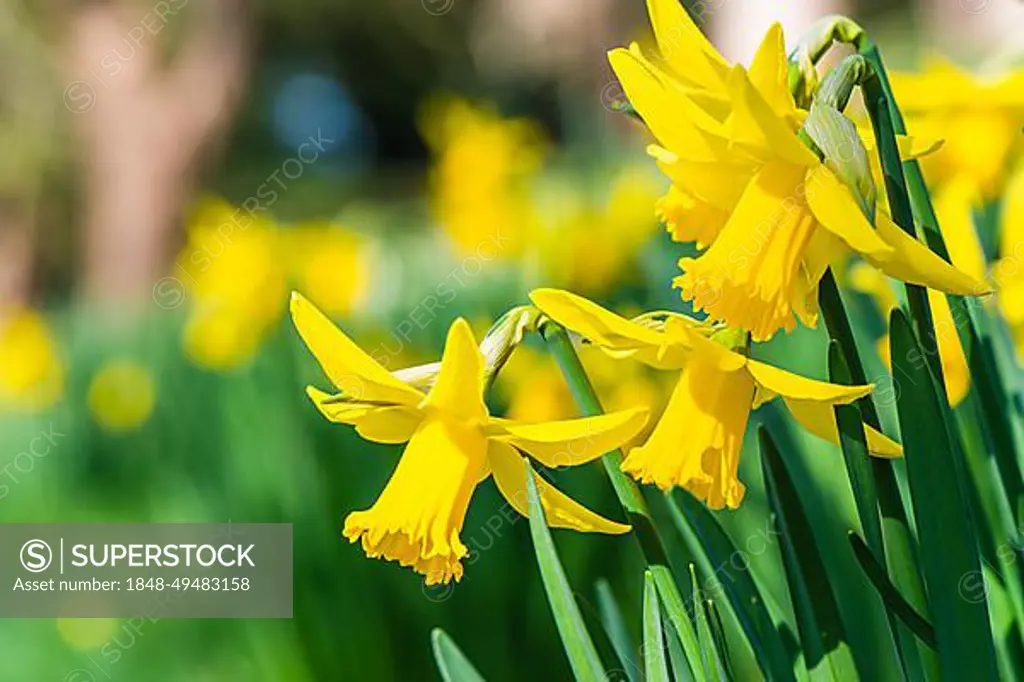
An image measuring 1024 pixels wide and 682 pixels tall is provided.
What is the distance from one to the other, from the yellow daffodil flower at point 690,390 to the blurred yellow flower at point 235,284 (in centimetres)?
156

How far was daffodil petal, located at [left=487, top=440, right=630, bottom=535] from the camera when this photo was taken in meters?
0.50

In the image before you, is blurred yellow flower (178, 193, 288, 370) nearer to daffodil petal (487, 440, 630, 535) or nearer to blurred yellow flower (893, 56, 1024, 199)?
blurred yellow flower (893, 56, 1024, 199)

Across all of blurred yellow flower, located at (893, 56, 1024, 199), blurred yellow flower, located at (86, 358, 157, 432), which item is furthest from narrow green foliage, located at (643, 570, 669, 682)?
blurred yellow flower, located at (86, 358, 157, 432)

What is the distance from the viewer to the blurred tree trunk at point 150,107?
6.02 m

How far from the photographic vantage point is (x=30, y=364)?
2.87 metres

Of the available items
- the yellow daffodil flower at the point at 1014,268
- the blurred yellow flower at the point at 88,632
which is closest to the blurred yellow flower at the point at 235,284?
the blurred yellow flower at the point at 88,632

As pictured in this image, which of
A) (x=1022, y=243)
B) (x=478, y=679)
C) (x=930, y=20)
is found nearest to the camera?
(x=478, y=679)

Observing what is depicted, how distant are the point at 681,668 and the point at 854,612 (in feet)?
1.37

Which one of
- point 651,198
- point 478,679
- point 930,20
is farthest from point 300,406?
point 930,20

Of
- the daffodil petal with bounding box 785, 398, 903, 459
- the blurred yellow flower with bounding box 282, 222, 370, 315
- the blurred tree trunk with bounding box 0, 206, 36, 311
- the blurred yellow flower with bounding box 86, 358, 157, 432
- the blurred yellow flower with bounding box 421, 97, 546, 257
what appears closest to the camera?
the daffodil petal with bounding box 785, 398, 903, 459

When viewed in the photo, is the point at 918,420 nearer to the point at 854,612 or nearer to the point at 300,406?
the point at 854,612

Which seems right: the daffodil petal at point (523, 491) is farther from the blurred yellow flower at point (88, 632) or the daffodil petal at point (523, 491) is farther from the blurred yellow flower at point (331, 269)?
the blurred yellow flower at point (331, 269)

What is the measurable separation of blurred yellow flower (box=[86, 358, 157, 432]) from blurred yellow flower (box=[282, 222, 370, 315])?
436 mm

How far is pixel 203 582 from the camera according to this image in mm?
1613
